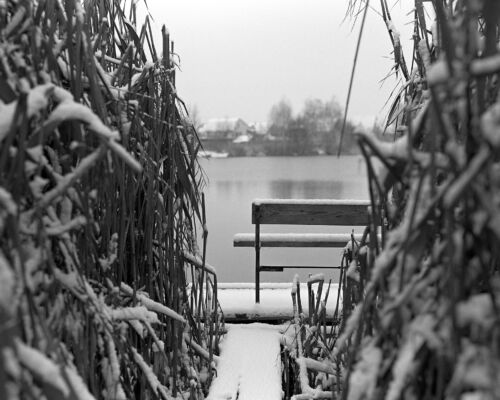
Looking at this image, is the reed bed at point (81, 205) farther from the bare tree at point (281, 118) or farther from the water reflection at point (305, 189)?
the bare tree at point (281, 118)

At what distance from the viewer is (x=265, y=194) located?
47.1ft

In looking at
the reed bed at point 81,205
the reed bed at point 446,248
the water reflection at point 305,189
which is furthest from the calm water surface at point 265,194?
the reed bed at point 81,205

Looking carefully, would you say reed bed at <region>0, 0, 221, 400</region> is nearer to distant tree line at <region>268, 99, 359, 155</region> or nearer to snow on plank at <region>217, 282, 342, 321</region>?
snow on plank at <region>217, 282, 342, 321</region>

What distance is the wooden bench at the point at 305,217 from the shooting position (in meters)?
3.34

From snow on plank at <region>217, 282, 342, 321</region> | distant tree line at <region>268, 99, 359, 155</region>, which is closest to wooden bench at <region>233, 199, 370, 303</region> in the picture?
snow on plank at <region>217, 282, 342, 321</region>

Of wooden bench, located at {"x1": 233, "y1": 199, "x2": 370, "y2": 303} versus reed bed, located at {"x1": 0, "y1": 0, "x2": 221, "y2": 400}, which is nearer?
reed bed, located at {"x1": 0, "y1": 0, "x2": 221, "y2": 400}

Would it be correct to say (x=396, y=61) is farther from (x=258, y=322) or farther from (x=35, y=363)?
(x=258, y=322)

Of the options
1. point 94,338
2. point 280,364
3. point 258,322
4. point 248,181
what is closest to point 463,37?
point 94,338

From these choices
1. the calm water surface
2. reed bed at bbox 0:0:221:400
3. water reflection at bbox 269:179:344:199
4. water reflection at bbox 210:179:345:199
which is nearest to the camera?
reed bed at bbox 0:0:221:400

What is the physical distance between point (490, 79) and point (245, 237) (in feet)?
9.63

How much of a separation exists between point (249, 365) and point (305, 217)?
138 centimetres

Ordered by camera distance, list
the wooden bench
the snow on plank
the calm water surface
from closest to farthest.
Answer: the snow on plank < the wooden bench < the calm water surface

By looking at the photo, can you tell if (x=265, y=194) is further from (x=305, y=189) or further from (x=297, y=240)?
(x=297, y=240)

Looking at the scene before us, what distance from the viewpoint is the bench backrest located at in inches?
132
